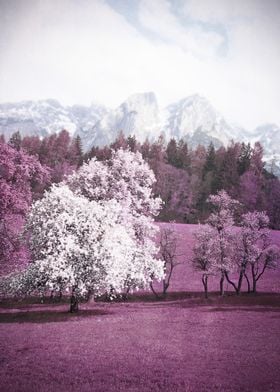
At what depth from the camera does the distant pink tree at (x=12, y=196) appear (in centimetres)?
3225

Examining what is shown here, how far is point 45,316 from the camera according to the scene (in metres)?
34.3

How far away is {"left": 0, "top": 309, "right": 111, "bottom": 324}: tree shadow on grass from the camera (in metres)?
32.5

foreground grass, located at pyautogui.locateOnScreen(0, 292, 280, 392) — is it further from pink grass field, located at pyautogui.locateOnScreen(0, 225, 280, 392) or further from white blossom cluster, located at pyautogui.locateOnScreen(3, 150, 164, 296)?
white blossom cluster, located at pyautogui.locateOnScreen(3, 150, 164, 296)

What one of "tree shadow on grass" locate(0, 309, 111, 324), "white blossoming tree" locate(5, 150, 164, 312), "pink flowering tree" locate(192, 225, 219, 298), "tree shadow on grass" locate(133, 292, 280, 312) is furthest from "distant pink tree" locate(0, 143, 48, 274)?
"pink flowering tree" locate(192, 225, 219, 298)

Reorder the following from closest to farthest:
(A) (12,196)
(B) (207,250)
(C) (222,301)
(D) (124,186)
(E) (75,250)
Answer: (E) (75,250), (A) (12,196), (D) (124,186), (C) (222,301), (B) (207,250)

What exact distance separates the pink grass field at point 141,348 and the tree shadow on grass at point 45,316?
3.4 inches

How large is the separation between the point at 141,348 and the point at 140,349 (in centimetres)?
23

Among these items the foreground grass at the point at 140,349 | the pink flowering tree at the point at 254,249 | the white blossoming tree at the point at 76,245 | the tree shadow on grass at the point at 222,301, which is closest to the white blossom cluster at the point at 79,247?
the white blossoming tree at the point at 76,245

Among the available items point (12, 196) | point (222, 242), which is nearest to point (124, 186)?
point (12, 196)

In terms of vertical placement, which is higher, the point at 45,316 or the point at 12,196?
the point at 12,196

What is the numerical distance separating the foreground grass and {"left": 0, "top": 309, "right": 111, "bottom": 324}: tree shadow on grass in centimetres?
9

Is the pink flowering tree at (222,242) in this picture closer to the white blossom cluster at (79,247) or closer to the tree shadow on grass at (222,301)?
the tree shadow on grass at (222,301)

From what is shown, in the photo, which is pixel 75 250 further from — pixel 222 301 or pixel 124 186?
pixel 222 301

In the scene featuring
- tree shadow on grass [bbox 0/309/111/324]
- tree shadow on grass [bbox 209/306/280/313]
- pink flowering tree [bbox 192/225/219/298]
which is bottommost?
tree shadow on grass [bbox 0/309/111/324]
